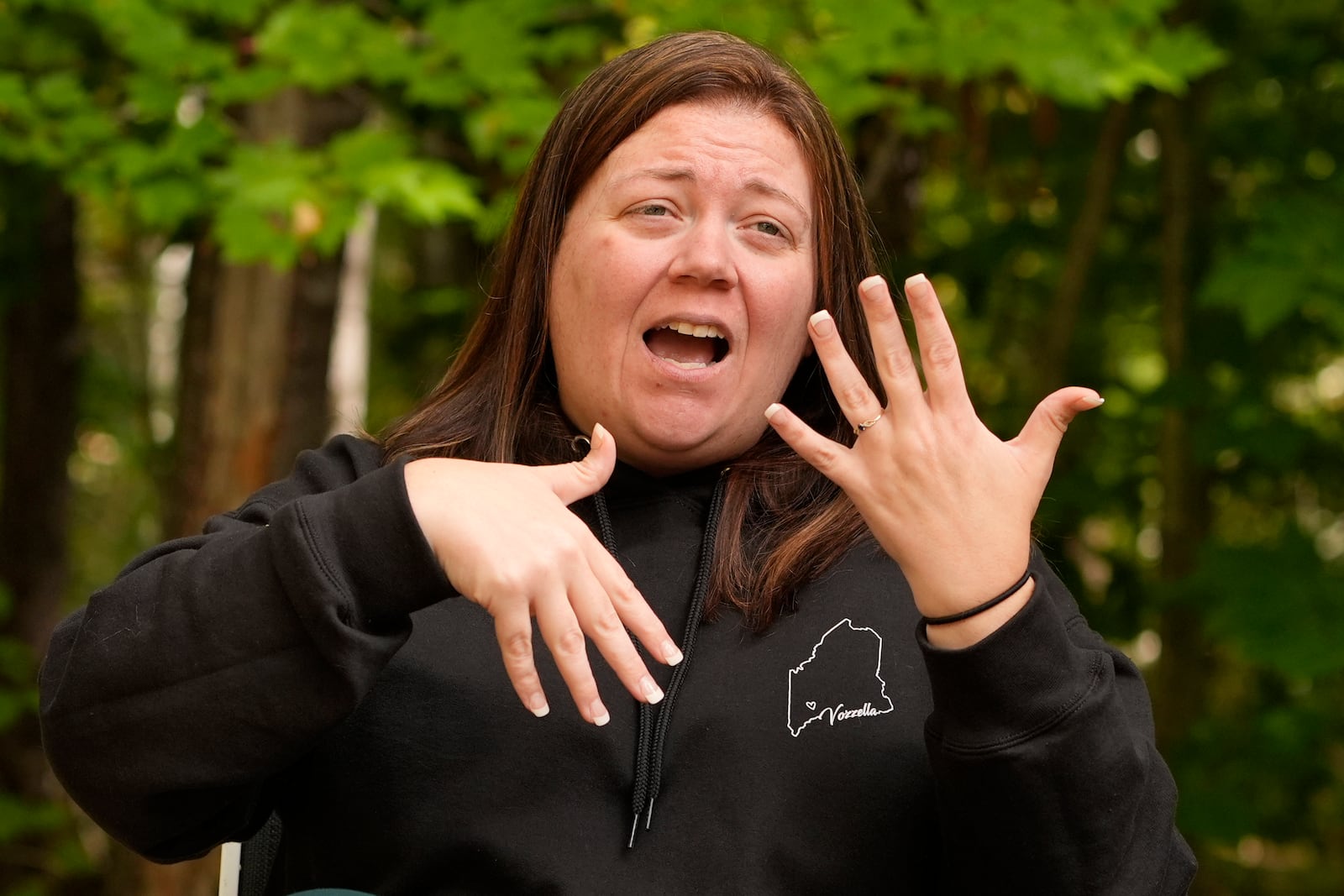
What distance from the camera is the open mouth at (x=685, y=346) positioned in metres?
1.80

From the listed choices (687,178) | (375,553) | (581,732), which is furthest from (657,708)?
(687,178)

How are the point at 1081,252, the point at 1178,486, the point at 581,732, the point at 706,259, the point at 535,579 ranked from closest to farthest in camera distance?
the point at 535,579 → the point at 581,732 → the point at 706,259 → the point at 1081,252 → the point at 1178,486

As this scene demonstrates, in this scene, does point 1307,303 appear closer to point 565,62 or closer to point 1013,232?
point 1013,232

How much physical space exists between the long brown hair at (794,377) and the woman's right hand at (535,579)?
15.1 inches

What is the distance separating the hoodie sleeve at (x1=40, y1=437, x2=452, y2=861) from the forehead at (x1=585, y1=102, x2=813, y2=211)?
0.61 meters

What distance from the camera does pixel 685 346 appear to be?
181cm

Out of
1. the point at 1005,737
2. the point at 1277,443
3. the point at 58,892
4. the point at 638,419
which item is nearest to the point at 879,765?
the point at 1005,737

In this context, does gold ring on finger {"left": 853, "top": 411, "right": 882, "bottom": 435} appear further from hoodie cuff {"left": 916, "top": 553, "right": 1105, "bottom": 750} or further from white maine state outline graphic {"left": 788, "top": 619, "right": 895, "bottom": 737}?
white maine state outline graphic {"left": 788, "top": 619, "right": 895, "bottom": 737}

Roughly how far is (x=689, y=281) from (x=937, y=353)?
1.46ft

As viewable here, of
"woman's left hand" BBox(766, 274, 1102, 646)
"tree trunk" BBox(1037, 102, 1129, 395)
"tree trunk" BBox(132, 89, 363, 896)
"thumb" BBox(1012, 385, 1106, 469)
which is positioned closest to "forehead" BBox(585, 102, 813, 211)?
"woman's left hand" BBox(766, 274, 1102, 646)

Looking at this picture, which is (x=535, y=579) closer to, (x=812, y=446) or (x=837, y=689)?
(x=812, y=446)

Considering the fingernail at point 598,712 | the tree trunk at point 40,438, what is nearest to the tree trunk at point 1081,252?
the fingernail at point 598,712

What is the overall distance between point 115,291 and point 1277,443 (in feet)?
29.6

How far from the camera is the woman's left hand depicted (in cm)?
135
